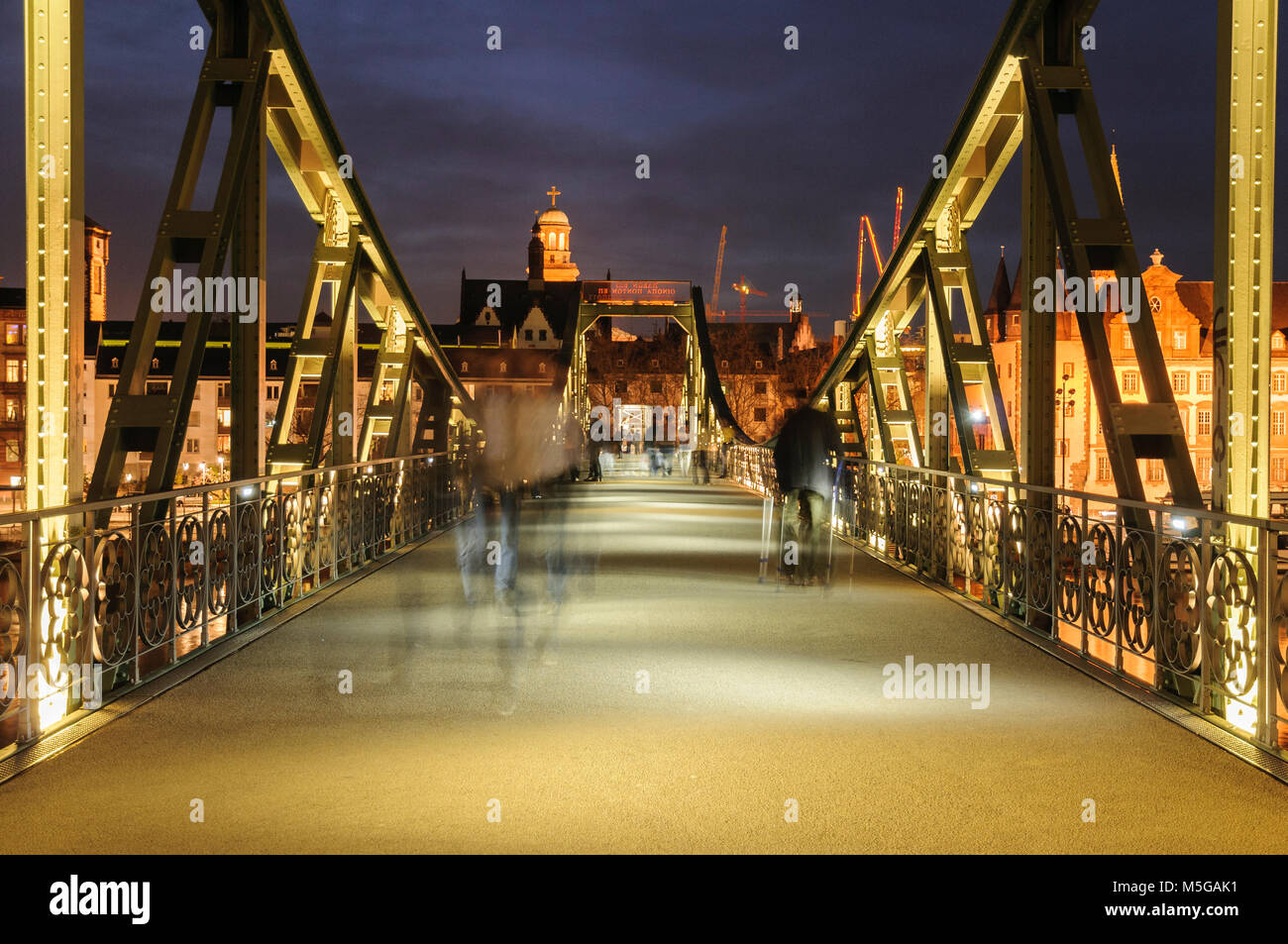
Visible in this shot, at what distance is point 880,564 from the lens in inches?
585

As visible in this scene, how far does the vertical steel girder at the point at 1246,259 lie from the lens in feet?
22.0

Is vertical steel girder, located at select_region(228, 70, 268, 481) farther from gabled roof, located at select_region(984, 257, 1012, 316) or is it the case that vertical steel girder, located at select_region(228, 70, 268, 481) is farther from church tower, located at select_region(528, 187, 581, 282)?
church tower, located at select_region(528, 187, 581, 282)

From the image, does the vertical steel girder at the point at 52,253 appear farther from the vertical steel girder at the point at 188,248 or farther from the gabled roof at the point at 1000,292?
the gabled roof at the point at 1000,292

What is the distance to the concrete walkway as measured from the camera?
4.67m

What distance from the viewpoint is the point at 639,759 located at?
5738 millimetres

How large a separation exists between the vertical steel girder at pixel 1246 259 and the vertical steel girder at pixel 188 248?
528cm

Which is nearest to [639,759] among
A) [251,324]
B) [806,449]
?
[251,324]

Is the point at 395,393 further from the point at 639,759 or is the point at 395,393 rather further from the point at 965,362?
the point at 639,759

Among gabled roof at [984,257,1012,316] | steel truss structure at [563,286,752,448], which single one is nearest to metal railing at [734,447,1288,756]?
steel truss structure at [563,286,752,448]

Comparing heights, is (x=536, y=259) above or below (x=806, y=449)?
above

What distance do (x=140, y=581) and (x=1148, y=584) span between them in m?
5.21
